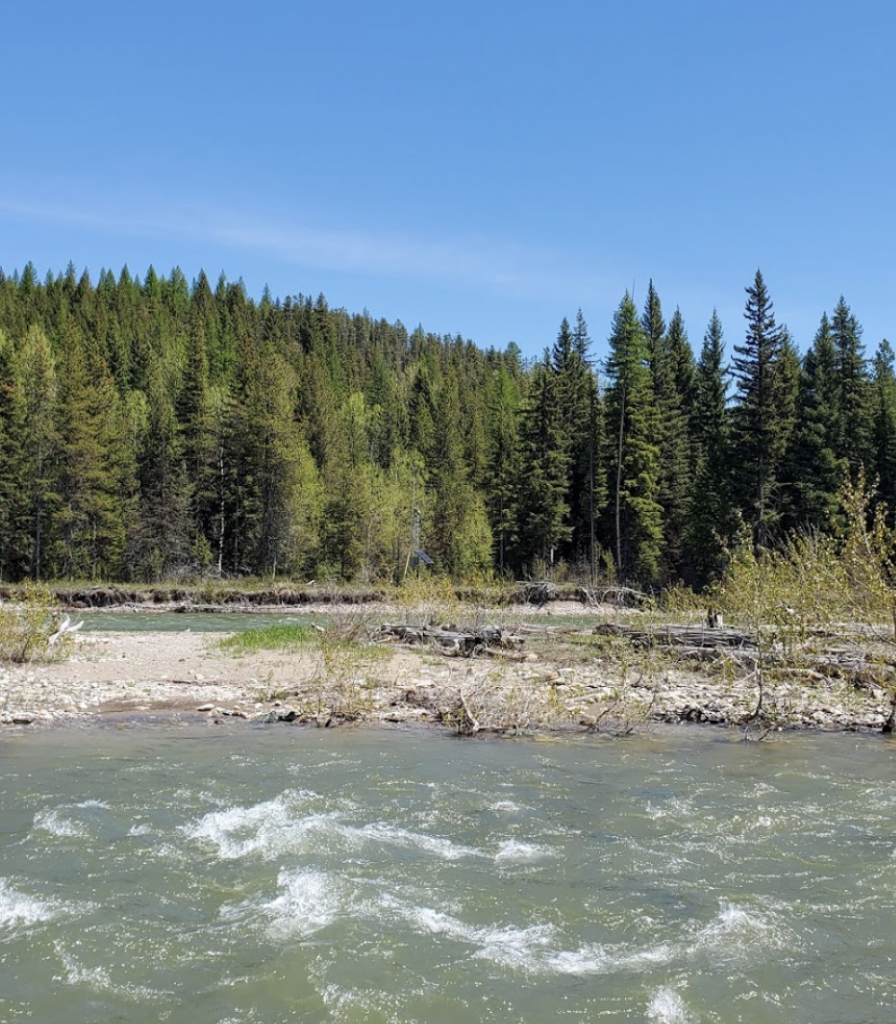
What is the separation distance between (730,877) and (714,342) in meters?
68.6

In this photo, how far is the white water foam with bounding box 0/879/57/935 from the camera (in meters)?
7.09

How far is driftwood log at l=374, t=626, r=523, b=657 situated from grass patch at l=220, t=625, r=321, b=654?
85.2 inches

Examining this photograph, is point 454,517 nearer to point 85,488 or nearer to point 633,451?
point 633,451

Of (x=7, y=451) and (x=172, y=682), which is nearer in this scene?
(x=172, y=682)

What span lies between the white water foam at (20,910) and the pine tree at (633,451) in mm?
45181

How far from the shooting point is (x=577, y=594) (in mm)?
46250

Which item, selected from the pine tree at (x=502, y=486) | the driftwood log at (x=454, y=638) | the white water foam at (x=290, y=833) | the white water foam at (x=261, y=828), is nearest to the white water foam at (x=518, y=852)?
the white water foam at (x=290, y=833)

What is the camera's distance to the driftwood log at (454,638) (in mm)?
24016

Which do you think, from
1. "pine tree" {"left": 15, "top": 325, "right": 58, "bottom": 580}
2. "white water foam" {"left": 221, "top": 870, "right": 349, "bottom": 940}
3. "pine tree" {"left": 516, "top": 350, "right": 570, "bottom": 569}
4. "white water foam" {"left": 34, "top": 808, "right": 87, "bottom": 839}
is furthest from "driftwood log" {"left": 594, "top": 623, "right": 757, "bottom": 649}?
"pine tree" {"left": 15, "top": 325, "right": 58, "bottom": 580}

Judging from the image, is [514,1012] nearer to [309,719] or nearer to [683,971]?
[683,971]

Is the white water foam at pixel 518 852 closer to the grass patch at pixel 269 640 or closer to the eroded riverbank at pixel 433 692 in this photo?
the eroded riverbank at pixel 433 692

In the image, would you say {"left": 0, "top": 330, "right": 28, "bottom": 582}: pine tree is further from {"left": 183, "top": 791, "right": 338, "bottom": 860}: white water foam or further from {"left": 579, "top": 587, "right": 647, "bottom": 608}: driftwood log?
{"left": 183, "top": 791, "right": 338, "bottom": 860}: white water foam

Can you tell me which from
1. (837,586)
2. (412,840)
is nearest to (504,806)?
(412,840)

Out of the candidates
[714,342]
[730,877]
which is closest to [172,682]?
[730,877]
